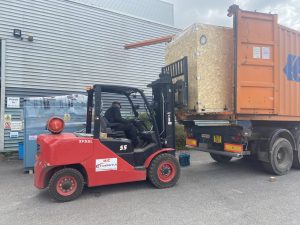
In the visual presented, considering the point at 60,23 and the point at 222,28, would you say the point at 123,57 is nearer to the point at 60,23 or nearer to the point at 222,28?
the point at 60,23

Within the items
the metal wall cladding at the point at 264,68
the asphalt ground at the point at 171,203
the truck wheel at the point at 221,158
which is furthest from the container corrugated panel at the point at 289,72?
the truck wheel at the point at 221,158

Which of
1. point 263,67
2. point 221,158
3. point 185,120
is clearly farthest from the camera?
point 221,158

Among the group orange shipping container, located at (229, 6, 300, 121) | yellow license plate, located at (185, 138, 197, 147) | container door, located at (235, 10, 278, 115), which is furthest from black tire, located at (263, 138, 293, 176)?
yellow license plate, located at (185, 138, 197, 147)

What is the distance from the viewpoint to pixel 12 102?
32.1ft

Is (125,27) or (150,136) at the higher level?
(125,27)

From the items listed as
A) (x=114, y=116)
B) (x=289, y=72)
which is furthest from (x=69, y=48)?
(x=289, y=72)

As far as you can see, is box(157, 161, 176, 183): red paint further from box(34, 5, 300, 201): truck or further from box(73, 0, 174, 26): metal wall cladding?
box(73, 0, 174, 26): metal wall cladding

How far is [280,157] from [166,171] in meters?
3.31

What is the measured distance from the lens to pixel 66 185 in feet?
16.5

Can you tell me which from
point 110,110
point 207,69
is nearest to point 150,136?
point 110,110

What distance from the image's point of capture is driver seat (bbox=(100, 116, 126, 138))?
5.43m

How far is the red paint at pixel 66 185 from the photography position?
197 inches

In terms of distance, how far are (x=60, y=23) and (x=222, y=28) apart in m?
7.16

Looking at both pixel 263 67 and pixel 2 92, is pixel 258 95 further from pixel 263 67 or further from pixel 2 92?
pixel 2 92
